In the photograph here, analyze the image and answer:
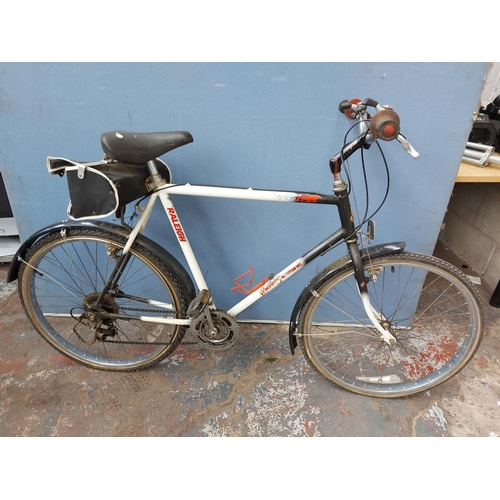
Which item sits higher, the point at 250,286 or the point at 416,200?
Result: the point at 416,200

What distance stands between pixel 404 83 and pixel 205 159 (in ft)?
3.04

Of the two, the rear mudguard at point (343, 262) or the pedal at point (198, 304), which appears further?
the pedal at point (198, 304)

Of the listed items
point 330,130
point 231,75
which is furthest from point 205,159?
point 330,130

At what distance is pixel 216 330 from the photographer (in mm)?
1592

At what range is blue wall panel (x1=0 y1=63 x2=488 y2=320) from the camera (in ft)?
4.54

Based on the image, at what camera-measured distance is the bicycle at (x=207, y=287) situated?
1314 millimetres

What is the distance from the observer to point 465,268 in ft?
8.18

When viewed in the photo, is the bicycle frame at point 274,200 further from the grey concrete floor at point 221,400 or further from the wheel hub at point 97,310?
the grey concrete floor at point 221,400

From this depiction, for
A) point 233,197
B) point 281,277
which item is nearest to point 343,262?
point 281,277

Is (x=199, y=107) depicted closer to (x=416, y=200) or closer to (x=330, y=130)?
(x=330, y=130)

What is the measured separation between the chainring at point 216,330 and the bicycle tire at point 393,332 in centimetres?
34

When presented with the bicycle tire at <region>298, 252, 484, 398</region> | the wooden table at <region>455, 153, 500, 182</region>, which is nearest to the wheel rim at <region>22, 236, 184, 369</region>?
the bicycle tire at <region>298, 252, 484, 398</region>

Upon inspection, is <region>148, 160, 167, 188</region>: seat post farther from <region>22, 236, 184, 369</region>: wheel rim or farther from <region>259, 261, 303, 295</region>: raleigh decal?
<region>259, 261, 303, 295</region>: raleigh decal

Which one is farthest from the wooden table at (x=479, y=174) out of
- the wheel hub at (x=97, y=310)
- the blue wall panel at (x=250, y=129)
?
the wheel hub at (x=97, y=310)
